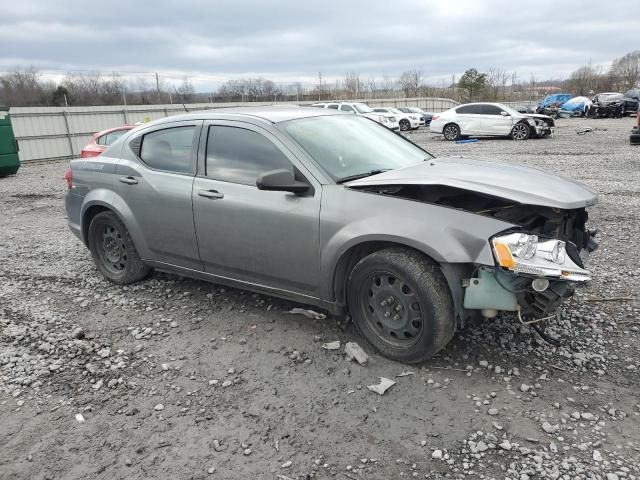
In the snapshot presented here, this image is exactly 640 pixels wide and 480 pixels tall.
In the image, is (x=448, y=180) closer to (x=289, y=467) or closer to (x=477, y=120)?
(x=289, y=467)

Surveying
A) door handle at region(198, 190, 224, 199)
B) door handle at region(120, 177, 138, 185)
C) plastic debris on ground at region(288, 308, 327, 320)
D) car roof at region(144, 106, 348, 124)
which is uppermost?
car roof at region(144, 106, 348, 124)

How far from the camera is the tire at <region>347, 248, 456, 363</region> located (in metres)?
3.16

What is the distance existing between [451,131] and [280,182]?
19.0 meters

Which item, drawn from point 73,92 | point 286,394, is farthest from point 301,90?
point 286,394

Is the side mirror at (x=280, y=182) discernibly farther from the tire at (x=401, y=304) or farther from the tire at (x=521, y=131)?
the tire at (x=521, y=131)

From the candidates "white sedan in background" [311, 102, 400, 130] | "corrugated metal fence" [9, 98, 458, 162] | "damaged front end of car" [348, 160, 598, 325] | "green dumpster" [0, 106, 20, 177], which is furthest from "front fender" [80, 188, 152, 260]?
"white sedan in background" [311, 102, 400, 130]

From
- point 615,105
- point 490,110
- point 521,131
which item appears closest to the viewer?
point 521,131

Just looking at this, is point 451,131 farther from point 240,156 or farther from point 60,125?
point 240,156

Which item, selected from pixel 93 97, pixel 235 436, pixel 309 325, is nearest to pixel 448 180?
pixel 309 325

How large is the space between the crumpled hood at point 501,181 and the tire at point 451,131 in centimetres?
1779

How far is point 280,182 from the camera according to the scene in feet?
11.4

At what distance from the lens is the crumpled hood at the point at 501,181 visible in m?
3.17

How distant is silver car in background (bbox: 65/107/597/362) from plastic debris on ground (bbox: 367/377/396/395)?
231 millimetres

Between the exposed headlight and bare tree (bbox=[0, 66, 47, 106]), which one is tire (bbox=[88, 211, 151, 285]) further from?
bare tree (bbox=[0, 66, 47, 106])
